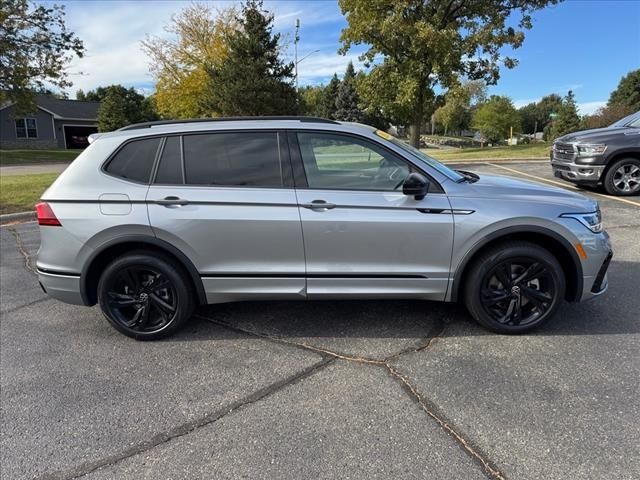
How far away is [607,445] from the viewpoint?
2.43 metres

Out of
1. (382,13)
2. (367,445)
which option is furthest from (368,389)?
(382,13)

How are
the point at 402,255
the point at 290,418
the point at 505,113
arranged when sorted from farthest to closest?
the point at 505,113 < the point at 402,255 < the point at 290,418

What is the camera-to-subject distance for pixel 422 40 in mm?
19938

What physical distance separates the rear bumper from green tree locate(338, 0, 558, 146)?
63.7 ft

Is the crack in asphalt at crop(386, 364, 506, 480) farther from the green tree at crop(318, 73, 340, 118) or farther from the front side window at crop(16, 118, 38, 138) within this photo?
the green tree at crop(318, 73, 340, 118)

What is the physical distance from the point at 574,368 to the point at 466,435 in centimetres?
117

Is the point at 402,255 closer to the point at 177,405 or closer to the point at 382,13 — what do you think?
the point at 177,405

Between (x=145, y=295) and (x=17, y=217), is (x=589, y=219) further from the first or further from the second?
(x=17, y=217)

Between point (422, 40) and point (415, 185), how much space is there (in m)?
18.9

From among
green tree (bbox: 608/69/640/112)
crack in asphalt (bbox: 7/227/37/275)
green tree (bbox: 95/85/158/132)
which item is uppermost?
green tree (bbox: 608/69/640/112)

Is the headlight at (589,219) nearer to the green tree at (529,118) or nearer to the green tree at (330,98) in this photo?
the green tree at (330,98)

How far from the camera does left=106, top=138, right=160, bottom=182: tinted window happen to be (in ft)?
12.1

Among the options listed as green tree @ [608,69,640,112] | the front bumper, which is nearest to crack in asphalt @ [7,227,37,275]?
the front bumper

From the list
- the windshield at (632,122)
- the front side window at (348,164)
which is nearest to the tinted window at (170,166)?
the front side window at (348,164)
